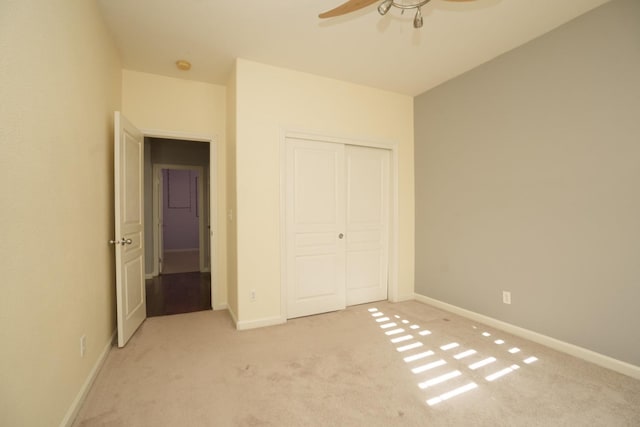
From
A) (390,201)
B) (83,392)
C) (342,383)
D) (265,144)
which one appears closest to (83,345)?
(83,392)

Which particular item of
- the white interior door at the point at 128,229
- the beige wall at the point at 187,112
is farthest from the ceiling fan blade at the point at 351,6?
the beige wall at the point at 187,112

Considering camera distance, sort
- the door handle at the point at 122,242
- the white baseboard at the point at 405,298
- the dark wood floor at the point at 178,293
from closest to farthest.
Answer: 1. the door handle at the point at 122,242
2. the dark wood floor at the point at 178,293
3. the white baseboard at the point at 405,298

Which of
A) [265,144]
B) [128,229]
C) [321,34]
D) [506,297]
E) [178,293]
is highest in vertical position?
[321,34]

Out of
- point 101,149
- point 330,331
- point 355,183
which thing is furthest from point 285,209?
point 101,149

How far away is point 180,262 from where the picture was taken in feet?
21.9

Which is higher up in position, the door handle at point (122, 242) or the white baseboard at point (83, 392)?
the door handle at point (122, 242)

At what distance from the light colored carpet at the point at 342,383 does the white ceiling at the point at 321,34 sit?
2.77m

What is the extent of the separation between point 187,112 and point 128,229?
1.54m

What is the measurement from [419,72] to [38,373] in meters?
3.87

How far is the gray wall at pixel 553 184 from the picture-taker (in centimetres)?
205

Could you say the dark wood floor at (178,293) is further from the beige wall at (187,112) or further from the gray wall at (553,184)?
the gray wall at (553,184)

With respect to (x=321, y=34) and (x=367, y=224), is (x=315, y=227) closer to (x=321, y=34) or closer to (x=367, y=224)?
(x=367, y=224)

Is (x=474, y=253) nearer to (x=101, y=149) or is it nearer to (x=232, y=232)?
(x=232, y=232)

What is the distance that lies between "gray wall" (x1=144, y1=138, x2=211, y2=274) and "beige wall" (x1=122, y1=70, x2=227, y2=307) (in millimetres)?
2094
